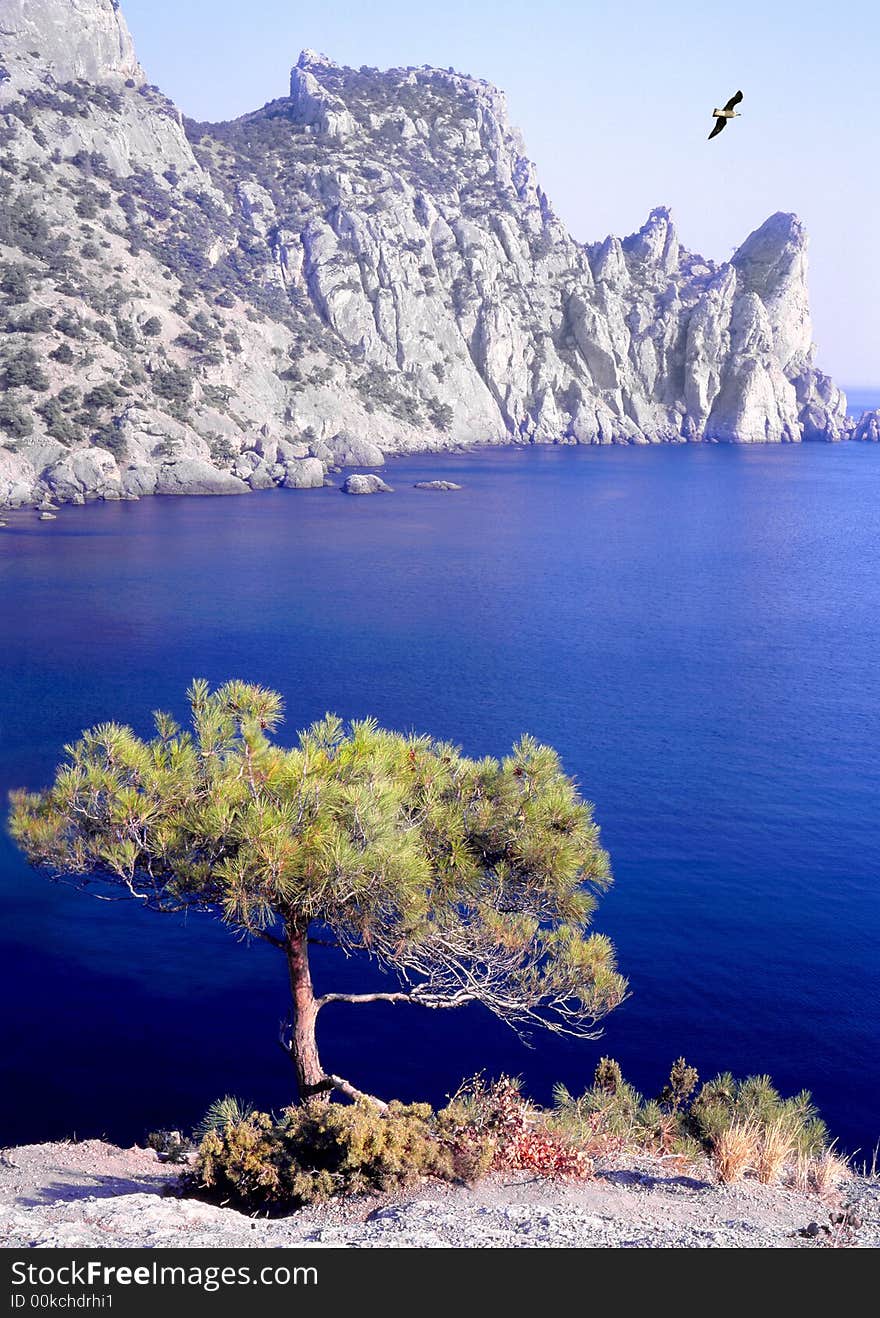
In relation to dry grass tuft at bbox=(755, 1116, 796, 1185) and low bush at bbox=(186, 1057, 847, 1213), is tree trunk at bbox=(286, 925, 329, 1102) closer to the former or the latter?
low bush at bbox=(186, 1057, 847, 1213)

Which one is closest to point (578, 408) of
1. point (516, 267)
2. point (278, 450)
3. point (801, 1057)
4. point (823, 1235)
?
point (516, 267)

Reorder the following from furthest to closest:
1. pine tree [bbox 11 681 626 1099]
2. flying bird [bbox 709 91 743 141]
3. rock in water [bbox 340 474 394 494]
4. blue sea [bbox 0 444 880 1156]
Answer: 1. rock in water [bbox 340 474 394 494]
2. blue sea [bbox 0 444 880 1156]
3. pine tree [bbox 11 681 626 1099]
4. flying bird [bbox 709 91 743 141]

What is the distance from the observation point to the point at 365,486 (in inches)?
3720

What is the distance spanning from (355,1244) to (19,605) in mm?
49295

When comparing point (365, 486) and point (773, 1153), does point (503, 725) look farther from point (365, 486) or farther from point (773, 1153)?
point (365, 486)

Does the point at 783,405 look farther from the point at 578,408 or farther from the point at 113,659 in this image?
the point at 113,659

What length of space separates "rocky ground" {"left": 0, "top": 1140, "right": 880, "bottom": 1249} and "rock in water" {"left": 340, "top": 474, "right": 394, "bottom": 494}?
279 ft

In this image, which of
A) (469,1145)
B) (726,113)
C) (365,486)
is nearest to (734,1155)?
(469,1145)

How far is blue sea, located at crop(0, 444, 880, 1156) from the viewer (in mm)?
19703

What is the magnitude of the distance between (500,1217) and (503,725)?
27.3m

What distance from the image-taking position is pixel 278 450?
103m

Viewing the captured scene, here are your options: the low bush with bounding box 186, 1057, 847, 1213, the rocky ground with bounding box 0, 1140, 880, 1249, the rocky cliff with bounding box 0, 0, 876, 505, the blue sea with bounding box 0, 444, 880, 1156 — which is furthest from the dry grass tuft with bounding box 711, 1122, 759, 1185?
the rocky cliff with bounding box 0, 0, 876, 505

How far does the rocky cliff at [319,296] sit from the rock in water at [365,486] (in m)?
4.04

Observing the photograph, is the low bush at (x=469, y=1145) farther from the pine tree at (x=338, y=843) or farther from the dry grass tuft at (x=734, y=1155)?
the pine tree at (x=338, y=843)
